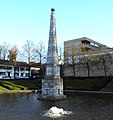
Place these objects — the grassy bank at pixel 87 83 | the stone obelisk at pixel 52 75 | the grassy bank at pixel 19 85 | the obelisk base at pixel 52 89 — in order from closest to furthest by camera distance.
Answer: the obelisk base at pixel 52 89, the stone obelisk at pixel 52 75, the grassy bank at pixel 19 85, the grassy bank at pixel 87 83

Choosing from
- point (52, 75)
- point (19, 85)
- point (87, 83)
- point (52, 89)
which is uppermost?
point (52, 75)

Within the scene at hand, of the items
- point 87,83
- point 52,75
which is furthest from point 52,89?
point 87,83

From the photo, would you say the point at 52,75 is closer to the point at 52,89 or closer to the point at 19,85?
the point at 52,89

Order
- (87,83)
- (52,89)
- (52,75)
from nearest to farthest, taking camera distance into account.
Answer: (52,89)
(52,75)
(87,83)

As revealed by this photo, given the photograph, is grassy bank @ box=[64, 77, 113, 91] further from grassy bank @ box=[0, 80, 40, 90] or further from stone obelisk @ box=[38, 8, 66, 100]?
stone obelisk @ box=[38, 8, 66, 100]

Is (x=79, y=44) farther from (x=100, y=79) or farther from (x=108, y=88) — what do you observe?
(x=108, y=88)

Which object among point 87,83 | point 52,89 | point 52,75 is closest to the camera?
point 52,89

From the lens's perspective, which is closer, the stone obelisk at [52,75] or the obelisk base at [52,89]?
the obelisk base at [52,89]

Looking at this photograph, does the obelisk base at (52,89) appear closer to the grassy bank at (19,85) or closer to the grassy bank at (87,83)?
the grassy bank at (19,85)

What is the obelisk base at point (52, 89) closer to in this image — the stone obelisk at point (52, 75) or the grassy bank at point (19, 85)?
the stone obelisk at point (52, 75)

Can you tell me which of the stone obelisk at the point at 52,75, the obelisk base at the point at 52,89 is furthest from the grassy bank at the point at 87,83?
the stone obelisk at the point at 52,75

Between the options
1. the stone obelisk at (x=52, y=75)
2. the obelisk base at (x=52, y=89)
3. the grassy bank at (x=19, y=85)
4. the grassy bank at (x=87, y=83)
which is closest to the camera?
the obelisk base at (x=52, y=89)

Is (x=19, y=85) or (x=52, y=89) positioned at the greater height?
(x=19, y=85)

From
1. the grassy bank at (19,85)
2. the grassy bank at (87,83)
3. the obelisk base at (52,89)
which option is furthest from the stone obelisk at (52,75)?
the grassy bank at (87,83)
